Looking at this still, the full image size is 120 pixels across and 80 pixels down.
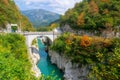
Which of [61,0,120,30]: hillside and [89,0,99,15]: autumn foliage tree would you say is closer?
[61,0,120,30]: hillside

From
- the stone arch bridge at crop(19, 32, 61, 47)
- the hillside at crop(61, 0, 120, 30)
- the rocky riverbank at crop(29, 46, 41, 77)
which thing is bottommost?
the rocky riverbank at crop(29, 46, 41, 77)

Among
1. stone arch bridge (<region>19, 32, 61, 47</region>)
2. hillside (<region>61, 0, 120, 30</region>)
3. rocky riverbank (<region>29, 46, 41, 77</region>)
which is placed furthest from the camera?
stone arch bridge (<region>19, 32, 61, 47</region>)

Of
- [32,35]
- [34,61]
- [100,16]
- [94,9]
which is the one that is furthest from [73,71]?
[32,35]

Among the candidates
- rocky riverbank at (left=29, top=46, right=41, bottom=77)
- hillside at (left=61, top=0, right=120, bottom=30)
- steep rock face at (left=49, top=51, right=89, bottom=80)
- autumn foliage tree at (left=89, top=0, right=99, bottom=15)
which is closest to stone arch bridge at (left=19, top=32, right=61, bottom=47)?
rocky riverbank at (left=29, top=46, right=41, bottom=77)

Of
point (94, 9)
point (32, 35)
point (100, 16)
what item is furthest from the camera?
point (32, 35)

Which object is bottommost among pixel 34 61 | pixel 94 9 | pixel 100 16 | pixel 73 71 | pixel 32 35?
pixel 34 61

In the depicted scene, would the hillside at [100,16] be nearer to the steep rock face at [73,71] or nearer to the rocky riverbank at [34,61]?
the steep rock face at [73,71]

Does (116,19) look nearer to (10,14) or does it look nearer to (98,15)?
(98,15)

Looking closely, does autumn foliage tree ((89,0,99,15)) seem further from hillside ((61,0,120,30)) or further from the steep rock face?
the steep rock face

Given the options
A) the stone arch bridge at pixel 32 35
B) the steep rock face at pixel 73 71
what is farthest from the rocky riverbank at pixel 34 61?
the steep rock face at pixel 73 71

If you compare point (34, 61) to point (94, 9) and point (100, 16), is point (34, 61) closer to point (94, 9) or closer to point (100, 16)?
point (100, 16)

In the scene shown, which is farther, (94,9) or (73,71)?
(94,9)

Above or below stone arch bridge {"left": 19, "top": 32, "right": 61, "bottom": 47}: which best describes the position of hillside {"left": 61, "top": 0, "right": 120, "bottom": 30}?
above

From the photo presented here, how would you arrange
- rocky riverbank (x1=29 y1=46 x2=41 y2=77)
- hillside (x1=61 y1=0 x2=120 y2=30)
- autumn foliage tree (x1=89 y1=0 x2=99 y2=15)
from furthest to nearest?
autumn foliage tree (x1=89 y1=0 x2=99 y2=15), hillside (x1=61 y1=0 x2=120 y2=30), rocky riverbank (x1=29 y1=46 x2=41 y2=77)
